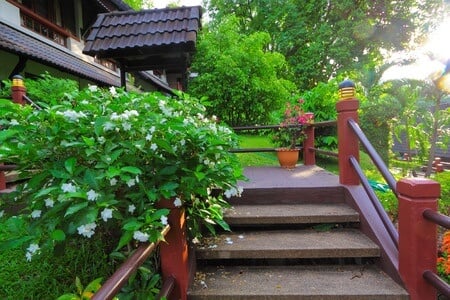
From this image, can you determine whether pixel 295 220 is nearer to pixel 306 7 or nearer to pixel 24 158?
pixel 24 158

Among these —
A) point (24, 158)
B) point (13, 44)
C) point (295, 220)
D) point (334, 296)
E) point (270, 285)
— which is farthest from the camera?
point (13, 44)

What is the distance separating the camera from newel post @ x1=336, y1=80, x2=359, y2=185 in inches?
122

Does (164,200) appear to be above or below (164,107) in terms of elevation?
below

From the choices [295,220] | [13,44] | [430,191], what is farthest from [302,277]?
[13,44]

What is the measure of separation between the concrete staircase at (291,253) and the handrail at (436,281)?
0.19m

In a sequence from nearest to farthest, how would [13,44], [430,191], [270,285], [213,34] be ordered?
[430,191] < [270,285] < [13,44] < [213,34]

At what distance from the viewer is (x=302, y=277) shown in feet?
7.63

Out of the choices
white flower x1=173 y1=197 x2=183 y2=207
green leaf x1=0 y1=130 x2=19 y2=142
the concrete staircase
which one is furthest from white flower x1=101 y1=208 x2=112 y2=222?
the concrete staircase

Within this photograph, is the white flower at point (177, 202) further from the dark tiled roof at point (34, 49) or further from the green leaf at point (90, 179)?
the dark tiled roof at point (34, 49)

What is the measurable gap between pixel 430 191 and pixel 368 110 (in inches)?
306

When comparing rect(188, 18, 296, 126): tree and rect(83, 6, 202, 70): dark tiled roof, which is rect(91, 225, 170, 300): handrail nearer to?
rect(83, 6, 202, 70): dark tiled roof

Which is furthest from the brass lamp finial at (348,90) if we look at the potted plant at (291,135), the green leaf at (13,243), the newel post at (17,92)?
the newel post at (17,92)

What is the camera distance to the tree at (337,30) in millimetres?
14055

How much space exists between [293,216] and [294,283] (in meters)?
0.69
